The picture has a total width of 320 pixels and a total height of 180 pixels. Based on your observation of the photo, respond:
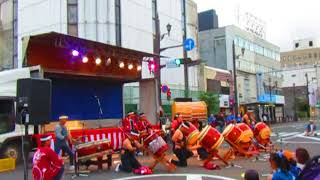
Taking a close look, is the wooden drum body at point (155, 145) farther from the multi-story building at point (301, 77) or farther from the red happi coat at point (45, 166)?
the multi-story building at point (301, 77)

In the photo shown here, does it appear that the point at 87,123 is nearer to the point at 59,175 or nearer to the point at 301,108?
the point at 59,175

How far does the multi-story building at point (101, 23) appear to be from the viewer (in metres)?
42.2

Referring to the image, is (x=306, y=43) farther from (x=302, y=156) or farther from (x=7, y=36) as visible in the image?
(x=302, y=156)

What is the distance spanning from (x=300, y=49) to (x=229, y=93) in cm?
9895

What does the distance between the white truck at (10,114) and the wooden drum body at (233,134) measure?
7.28 m

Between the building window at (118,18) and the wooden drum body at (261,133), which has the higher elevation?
the building window at (118,18)

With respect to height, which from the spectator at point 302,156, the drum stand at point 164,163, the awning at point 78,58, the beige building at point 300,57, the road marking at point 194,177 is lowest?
the road marking at point 194,177

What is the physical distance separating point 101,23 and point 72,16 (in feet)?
8.96

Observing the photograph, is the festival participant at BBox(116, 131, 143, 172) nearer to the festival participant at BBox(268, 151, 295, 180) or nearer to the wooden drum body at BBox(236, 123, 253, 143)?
the wooden drum body at BBox(236, 123, 253, 143)

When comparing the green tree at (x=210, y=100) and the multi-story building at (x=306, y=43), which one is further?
the multi-story building at (x=306, y=43)

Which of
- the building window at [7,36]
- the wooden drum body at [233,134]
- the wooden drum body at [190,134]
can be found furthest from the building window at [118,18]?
the wooden drum body at [190,134]

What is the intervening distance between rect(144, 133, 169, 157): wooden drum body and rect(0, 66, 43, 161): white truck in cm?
520

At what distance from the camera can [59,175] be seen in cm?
1034

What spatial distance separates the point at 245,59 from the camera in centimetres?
7938
